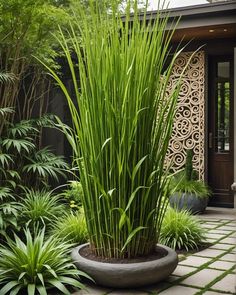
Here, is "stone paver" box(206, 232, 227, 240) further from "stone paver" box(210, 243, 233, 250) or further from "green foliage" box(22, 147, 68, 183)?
"green foliage" box(22, 147, 68, 183)

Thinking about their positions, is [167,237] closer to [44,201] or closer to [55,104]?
[44,201]

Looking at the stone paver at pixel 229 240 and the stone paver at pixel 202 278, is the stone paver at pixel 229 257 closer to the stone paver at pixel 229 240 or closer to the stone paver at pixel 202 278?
the stone paver at pixel 202 278

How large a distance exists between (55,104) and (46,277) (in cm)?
366

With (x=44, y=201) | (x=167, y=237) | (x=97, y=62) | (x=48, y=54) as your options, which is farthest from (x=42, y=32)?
(x=167, y=237)

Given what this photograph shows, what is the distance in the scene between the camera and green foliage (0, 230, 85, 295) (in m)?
2.51

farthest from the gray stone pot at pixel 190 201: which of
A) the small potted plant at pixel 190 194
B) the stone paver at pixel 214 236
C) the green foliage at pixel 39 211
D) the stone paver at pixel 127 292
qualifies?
the stone paver at pixel 127 292

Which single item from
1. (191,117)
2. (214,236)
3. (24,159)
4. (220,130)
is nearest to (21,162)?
(24,159)

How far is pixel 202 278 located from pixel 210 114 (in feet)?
13.2

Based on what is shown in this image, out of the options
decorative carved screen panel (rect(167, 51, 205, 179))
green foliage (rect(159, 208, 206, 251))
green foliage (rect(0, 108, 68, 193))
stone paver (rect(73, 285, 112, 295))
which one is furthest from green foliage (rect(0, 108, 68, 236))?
decorative carved screen panel (rect(167, 51, 205, 179))

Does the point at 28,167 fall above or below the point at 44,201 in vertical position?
above

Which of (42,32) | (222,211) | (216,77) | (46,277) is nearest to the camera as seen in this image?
(46,277)

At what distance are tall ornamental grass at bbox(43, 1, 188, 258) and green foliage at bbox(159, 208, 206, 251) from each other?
36.6 inches

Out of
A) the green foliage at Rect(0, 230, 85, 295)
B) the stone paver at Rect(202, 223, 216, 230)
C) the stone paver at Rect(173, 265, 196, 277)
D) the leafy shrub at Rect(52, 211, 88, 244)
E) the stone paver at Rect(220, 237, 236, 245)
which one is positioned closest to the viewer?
the green foliage at Rect(0, 230, 85, 295)

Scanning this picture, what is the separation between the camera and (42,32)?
16.0 feet
